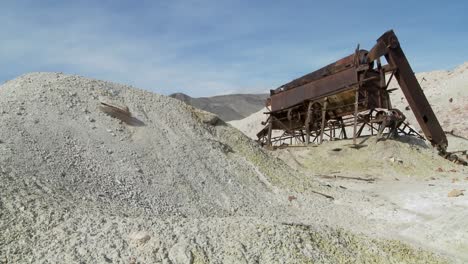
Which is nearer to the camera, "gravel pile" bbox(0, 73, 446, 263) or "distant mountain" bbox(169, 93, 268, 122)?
"gravel pile" bbox(0, 73, 446, 263)

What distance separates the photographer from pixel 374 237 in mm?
5863

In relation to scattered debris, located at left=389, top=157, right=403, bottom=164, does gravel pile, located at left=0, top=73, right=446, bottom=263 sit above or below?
above

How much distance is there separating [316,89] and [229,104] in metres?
44.9

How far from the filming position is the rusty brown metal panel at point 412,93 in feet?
49.2

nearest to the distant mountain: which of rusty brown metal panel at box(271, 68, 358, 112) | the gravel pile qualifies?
rusty brown metal panel at box(271, 68, 358, 112)

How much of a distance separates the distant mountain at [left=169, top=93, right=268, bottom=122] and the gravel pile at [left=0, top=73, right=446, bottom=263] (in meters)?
42.5

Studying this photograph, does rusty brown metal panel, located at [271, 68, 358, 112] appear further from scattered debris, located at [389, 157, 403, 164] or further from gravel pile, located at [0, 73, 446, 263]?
gravel pile, located at [0, 73, 446, 263]

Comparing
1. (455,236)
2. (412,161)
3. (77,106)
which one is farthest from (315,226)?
(412,161)

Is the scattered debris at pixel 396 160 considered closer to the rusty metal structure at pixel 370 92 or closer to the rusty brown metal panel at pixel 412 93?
the rusty metal structure at pixel 370 92

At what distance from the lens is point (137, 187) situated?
641 centimetres

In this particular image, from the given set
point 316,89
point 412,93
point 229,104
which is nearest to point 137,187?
point 316,89

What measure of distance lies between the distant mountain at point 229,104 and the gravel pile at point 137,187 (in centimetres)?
4253

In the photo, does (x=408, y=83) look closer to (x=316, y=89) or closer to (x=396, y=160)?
(x=316, y=89)

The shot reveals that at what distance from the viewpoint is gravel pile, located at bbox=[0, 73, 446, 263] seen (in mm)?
4367
